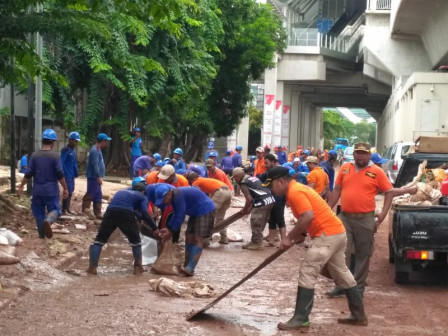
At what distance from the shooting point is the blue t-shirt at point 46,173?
436 inches

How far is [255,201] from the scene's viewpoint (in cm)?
1220

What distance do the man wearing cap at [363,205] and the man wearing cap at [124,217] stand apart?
259cm

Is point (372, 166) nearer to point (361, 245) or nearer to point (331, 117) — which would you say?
point (361, 245)

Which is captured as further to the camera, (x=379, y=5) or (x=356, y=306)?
(x=379, y=5)

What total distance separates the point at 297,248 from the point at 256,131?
48507 mm

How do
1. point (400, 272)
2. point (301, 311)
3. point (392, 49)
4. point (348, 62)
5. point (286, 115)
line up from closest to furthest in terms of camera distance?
1. point (301, 311)
2. point (400, 272)
3. point (392, 49)
4. point (348, 62)
5. point (286, 115)

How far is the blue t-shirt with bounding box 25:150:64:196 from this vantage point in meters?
11.1

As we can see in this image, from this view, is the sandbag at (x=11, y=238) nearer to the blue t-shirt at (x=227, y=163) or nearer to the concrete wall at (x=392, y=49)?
the blue t-shirt at (x=227, y=163)

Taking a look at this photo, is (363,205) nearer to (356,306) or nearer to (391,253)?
(356,306)

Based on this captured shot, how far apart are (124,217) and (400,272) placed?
360 cm

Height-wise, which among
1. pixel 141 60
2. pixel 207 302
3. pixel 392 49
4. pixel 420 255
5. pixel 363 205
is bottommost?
pixel 207 302

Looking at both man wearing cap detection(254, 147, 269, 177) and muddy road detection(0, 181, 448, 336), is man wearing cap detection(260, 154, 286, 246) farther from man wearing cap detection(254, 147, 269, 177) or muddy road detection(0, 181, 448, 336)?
man wearing cap detection(254, 147, 269, 177)

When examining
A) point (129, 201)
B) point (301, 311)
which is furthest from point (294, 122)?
point (301, 311)

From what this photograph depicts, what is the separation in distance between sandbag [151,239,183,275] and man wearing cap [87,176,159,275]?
268mm
